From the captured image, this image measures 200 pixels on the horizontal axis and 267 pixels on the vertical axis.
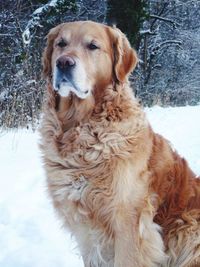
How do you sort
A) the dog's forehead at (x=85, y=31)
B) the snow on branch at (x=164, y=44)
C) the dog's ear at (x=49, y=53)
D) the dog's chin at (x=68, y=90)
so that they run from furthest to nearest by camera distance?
the snow on branch at (x=164, y=44) → the dog's ear at (x=49, y=53) → the dog's forehead at (x=85, y=31) → the dog's chin at (x=68, y=90)

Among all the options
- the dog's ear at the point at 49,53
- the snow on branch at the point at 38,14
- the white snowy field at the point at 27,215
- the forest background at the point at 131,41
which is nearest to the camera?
the dog's ear at the point at 49,53

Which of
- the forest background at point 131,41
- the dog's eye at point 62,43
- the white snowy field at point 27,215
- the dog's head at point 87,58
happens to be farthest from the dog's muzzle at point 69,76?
the forest background at point 131,41

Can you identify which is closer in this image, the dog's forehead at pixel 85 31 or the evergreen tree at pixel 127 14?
the dog's forehead at pixel 85 31

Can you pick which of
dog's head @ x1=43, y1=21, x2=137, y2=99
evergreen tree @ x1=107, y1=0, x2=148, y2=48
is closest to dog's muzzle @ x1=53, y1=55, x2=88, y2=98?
dog's head @ x1=43, y1=21, x2=137, y2=99

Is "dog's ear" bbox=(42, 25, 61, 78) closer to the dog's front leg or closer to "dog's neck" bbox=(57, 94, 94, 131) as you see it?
"dog's neck" bbox=(57, 94, 94, 131)

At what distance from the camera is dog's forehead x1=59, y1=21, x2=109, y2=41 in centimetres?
357

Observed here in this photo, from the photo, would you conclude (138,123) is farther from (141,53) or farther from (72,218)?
(141,53)

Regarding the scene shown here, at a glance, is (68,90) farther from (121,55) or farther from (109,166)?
(109,166)

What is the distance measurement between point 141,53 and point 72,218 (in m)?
21.6

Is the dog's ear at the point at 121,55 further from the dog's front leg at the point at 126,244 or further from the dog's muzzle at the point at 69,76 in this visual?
the dog's front leg at the point at 126,244

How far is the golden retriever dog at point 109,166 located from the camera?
3262 mm

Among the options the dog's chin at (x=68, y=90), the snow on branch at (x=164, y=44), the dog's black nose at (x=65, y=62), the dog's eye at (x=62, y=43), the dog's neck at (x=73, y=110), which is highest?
the dog's eye at (x=62, y=43)

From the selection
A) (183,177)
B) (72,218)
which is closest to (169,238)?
(183,177)

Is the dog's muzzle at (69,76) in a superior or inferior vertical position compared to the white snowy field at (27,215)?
superior
